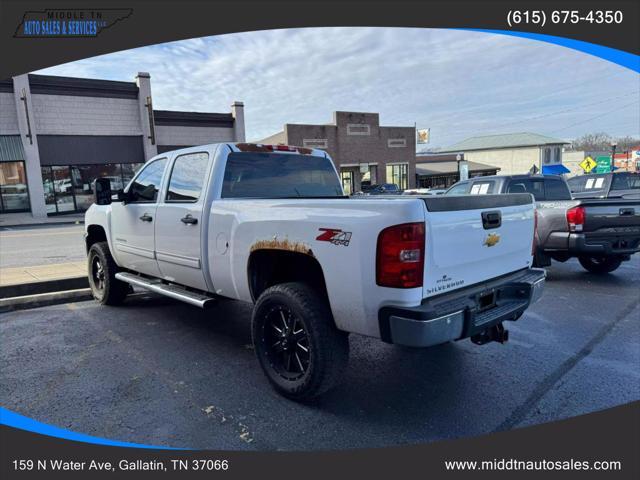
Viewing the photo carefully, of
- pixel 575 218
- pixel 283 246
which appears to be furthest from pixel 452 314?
pixel 575 218

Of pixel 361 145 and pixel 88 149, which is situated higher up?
pixel 361 145

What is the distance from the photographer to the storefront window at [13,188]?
2381 cm

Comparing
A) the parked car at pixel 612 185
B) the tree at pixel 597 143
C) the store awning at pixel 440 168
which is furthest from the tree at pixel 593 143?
the parked car at pixel 612 185

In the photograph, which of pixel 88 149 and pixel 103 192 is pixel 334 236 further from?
pixel 88 149

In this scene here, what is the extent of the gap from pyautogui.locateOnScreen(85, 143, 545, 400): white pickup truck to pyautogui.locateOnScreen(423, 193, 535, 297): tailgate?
0.01 meters

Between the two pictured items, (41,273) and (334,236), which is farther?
(41,273)

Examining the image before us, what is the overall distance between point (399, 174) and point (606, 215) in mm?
36042

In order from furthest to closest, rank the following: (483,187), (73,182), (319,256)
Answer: (73,182), (483,187), (319,256)

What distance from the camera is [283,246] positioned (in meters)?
3.37

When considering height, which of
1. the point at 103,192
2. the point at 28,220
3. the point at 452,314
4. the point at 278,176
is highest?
the point at 278,176

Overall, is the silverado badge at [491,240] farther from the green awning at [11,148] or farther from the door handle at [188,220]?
the green awning at [11,148]

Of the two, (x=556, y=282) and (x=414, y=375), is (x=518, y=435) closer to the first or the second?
(x=414, y=375)

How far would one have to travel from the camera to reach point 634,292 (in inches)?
260

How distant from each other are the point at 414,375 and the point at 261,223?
1.91 m
